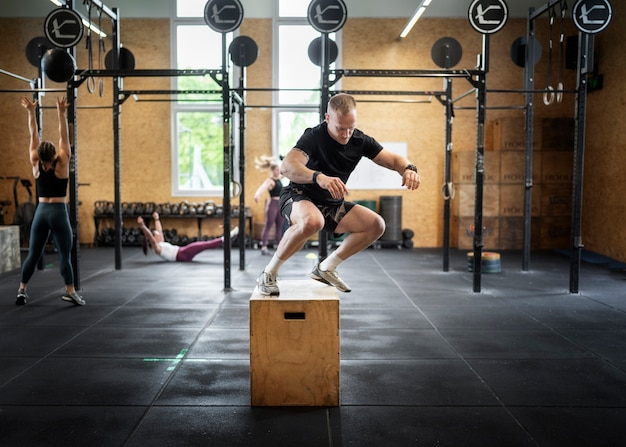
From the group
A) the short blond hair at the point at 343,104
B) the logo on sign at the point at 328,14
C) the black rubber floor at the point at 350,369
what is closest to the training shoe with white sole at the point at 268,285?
the black rubber floor at the point at 350,369

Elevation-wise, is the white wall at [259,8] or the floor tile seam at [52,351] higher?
the white wall at [259,8]

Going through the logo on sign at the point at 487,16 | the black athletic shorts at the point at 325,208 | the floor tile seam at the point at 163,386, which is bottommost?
the floor tile seam at the point at 163,386

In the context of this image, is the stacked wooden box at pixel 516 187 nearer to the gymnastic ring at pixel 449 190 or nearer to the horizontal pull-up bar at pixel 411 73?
the gymnastic ring at pixel 449 190

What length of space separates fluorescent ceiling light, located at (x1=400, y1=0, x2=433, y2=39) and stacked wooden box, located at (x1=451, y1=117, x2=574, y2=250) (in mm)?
2019

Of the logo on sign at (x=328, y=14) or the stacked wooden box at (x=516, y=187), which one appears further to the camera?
the stacked wooden box at (x=516, y=187)

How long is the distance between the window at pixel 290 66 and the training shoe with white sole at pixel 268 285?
279 inches

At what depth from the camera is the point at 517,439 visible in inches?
96.6

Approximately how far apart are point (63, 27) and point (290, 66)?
511 centimetres

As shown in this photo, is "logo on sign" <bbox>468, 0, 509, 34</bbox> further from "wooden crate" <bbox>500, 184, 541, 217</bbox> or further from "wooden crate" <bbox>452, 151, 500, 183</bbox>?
"wooden crate" <bbox>500, 184, 541, 217</bbox>

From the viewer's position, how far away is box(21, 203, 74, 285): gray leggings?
4879 mm

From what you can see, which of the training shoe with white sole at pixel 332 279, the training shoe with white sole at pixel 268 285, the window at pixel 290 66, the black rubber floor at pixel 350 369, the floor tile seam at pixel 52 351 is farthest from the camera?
the window at pixel 290 66

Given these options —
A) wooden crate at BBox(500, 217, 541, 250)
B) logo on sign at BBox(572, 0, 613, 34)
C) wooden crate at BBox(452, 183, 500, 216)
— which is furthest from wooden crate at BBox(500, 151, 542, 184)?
logo on sign at BBox(572, 0, 613, 34)

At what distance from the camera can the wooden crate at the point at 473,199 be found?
9469 millimetres

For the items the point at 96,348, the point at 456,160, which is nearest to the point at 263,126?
the point at 456,160
